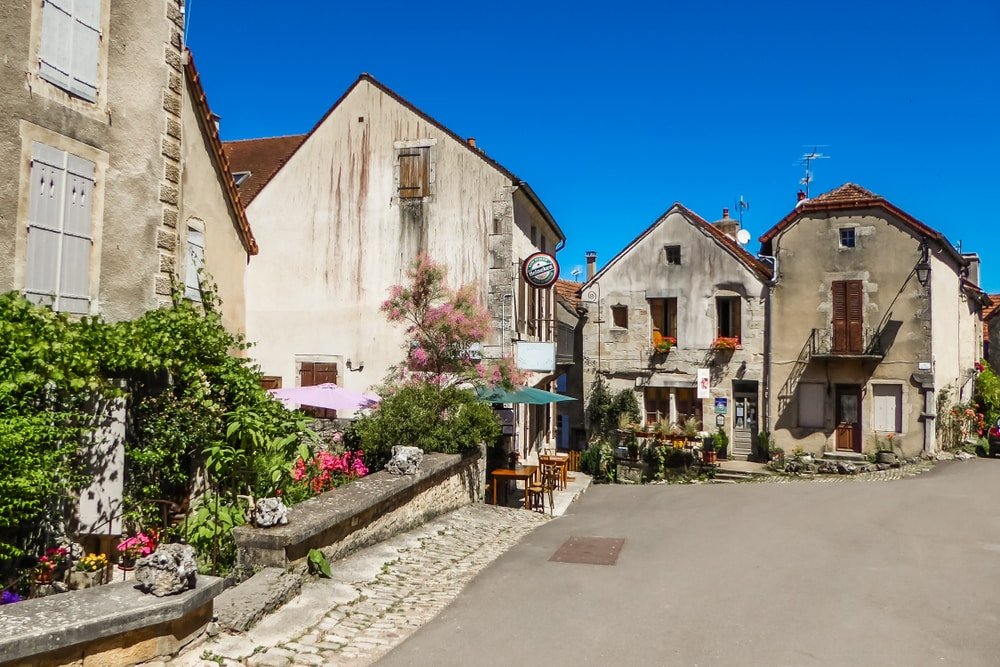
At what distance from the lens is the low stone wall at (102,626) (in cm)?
463

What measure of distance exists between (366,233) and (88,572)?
11.8m

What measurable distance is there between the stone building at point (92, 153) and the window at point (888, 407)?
772 inches

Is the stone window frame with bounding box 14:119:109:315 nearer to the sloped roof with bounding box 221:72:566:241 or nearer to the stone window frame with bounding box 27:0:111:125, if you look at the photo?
the stone window frame with bounding box 27:0:111:125

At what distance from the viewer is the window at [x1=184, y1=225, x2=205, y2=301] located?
11242mm

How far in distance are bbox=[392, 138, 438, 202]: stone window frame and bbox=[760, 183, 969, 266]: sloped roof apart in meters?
11.2

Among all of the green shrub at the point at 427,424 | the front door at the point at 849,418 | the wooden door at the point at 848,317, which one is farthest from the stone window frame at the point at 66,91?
the front door at the point at 849,418

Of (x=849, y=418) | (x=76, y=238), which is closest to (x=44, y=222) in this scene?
(x=76, y=238)

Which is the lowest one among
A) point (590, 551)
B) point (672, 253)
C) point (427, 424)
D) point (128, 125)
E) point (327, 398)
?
point (590, 551)

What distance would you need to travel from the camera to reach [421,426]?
40.9 ft

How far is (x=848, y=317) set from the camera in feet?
73.5

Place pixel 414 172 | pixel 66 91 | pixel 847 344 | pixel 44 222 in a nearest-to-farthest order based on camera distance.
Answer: pixel 44 222 → pixel 66 91 → pixel 414 172 → pixel 847 344

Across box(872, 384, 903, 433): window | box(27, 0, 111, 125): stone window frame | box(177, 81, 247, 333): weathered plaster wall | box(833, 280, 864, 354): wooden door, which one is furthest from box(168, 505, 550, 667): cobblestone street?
box(872, 384, 903, 433): window

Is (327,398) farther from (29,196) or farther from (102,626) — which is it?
(102,626)

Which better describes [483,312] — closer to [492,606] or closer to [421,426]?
[421,426]
